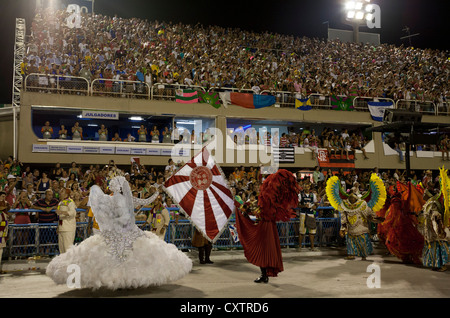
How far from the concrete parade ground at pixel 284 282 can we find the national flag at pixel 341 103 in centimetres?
1477

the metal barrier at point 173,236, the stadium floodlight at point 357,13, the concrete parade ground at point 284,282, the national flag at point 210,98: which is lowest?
the concrete parade ground at point 284,282

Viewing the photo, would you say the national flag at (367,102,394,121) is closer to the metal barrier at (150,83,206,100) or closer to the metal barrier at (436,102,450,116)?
the metal barrier at (436,102,450,116)

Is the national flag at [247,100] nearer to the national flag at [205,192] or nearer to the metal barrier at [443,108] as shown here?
the metal barrier at [443,108]

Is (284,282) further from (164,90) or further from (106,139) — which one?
(164,90)

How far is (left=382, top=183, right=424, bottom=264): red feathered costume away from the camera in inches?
415

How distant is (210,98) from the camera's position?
2239cm

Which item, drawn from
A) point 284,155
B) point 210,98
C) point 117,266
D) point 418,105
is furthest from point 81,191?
point 418,105

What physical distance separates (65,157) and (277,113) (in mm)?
10849

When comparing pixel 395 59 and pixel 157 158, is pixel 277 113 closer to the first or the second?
pixel 157 158

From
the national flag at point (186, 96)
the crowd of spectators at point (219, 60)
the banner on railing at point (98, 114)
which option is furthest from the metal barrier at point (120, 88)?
the national flag at point (186, 96)

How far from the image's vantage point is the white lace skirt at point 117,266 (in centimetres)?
657

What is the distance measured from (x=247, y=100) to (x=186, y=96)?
10.6 ft

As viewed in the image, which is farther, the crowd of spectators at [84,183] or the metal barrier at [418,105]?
the metal barrier at [418,105]

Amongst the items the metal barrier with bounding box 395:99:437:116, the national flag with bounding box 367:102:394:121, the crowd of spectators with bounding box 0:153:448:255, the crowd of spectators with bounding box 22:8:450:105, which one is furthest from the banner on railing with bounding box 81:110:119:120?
the metal barrier with bounding box 395:99:437:116
